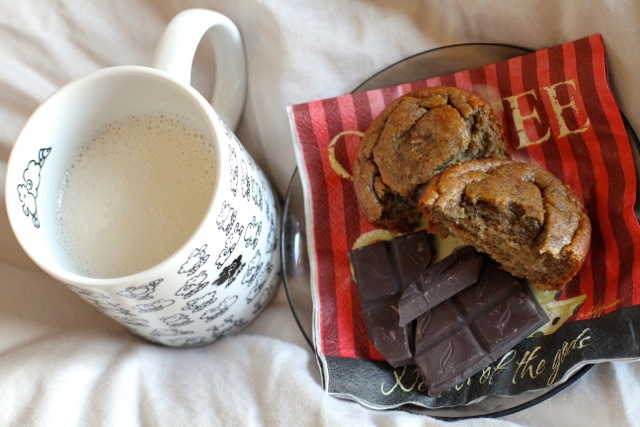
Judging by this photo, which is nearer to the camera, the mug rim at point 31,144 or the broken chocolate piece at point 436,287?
the mug rim at point 31,144

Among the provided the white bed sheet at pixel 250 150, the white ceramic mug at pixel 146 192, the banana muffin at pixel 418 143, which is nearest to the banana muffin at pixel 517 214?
the banana muffin at pixel 418 143

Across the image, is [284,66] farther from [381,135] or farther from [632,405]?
[632,405]

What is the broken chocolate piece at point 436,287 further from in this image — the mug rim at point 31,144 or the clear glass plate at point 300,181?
the mug rim at point 31,144

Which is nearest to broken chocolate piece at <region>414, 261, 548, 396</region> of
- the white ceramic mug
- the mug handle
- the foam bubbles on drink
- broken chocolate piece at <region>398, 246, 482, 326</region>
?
broken chocolate piece at <region>398, 246, 482, 326</region>

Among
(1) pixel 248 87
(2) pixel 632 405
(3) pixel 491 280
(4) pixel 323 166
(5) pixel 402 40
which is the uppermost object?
(5) pixel 402 40

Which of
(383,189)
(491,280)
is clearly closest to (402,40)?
(383,189)

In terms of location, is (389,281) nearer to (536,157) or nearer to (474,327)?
(474,327)

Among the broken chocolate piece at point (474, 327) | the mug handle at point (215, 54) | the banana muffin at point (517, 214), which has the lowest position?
the broken chocolate piece at point (474, 327)

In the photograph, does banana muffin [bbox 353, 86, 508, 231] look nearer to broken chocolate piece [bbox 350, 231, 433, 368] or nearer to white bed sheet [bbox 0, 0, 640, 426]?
broken chocolate piece [bbox 350, 231, 433, 368]
